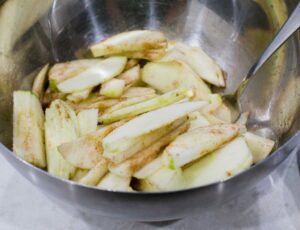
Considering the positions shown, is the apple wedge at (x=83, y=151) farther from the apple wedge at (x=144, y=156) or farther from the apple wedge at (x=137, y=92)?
the apple wedge at (x=137, y=92)

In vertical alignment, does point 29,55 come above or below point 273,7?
below

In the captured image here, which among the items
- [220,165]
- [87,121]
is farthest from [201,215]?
[87,121]

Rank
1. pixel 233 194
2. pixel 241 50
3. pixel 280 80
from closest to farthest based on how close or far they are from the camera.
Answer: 1. pixel 233 194
2. pixel 280 80
3. pixel 241 50

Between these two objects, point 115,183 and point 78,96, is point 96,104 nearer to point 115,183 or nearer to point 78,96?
point 78,96

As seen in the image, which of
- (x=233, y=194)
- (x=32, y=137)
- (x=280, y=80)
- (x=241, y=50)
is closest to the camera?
(x=233, y=194)

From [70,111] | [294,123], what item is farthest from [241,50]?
[70,111]

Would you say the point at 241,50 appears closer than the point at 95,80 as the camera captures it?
No

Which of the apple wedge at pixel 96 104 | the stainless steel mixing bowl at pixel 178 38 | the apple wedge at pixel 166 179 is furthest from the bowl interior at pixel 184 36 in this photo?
the apple wedge at pixel 166 179

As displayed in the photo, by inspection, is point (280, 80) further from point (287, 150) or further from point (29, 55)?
point (29, 55)
